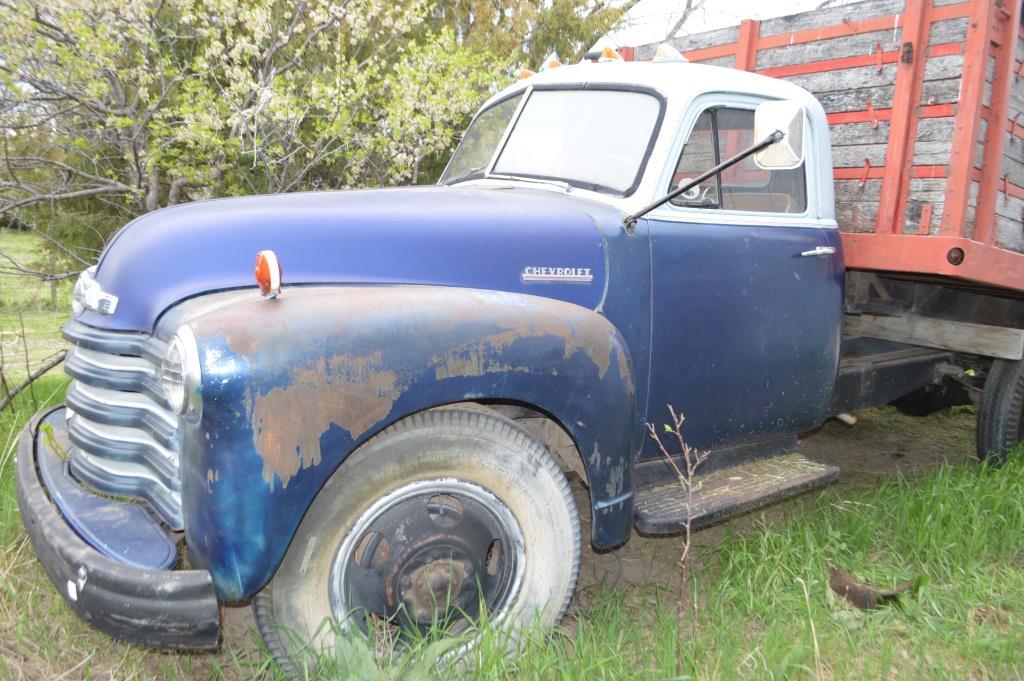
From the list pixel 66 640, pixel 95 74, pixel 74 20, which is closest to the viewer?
pixel 66 640

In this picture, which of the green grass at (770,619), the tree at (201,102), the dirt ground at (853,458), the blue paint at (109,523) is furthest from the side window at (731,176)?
the tree at (201,102)

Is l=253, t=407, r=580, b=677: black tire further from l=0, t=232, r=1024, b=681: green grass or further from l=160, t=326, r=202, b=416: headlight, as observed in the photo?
l=160, t=326, r=202, b=416: headlight

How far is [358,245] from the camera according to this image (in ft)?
8.18

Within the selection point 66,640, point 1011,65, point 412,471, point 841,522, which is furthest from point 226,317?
point 1011,65

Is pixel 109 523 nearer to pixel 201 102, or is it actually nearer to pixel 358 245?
pixel 358 245

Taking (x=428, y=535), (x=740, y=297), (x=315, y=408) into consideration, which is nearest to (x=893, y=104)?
(x=740, y=297)

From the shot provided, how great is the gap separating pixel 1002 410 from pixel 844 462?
1.00 meters

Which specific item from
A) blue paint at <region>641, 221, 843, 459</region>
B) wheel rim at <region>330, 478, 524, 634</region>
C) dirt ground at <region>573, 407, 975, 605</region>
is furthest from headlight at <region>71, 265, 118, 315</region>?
dirt ground at <region>573, 407, 975, 605</region>

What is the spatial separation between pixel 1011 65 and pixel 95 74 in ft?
17.4

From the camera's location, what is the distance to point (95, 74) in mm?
5402

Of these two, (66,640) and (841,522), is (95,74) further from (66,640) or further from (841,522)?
(841,522)

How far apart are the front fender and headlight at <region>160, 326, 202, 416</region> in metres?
0.02

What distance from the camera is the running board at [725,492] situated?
2.82 metres

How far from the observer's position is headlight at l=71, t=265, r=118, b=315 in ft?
8.05
